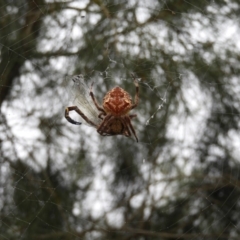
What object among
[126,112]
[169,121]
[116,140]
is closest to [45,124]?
[116,140]

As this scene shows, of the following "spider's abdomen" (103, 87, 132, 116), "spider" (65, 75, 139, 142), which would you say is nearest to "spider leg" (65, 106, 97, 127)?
"spider" (65, 75, 139, 142)

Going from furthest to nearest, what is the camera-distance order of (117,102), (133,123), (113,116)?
(133,123) < (113,116) < (117,102)

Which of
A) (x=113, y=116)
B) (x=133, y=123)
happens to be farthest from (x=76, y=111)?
(x=133, y=123)

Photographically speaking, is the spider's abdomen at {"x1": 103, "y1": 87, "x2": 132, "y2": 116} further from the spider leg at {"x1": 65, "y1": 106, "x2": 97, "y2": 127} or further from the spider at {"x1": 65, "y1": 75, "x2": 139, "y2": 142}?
the spider leg at {"x1": 65, "y1": 106, "x2": 97, "y2": 127}

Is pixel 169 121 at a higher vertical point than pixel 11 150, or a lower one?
lower

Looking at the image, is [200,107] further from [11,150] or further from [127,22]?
[11,150]

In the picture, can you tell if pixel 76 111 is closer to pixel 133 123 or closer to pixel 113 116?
pixel 113 116
